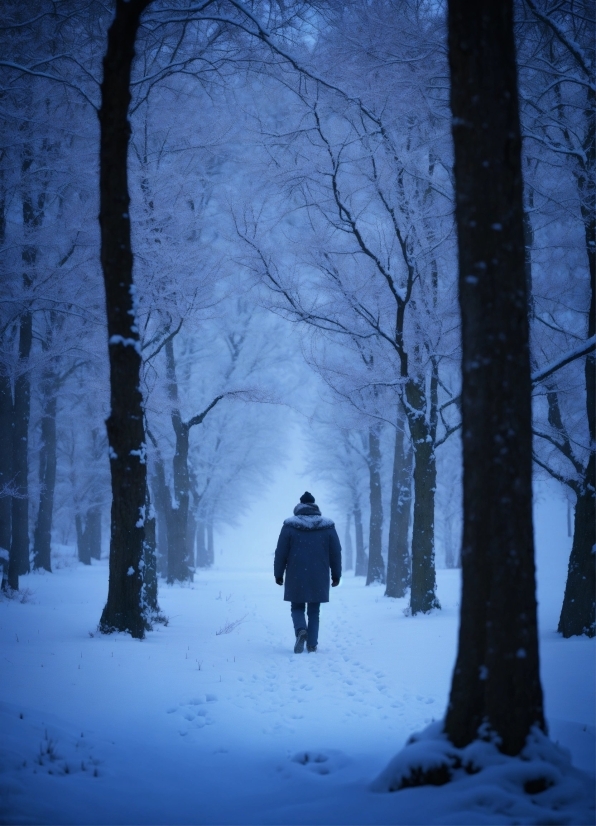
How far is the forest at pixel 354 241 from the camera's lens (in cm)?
322

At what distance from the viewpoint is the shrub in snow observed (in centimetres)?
271

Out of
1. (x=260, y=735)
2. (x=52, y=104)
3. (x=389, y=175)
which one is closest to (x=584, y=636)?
(x=260, y=735)

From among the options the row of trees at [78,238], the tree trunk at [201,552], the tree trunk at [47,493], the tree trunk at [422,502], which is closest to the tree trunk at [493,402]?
the row of trees at [78,238]

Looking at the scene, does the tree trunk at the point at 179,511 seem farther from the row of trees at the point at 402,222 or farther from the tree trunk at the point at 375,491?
the tree trunk at the point at 375,491

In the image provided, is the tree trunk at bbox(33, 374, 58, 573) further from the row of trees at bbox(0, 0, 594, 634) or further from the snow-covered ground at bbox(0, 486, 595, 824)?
the snow-covered ground at bbox(0, 486, 595, 824)

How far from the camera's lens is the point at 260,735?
435 centimetres

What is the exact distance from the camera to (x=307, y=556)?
7930 millimetres

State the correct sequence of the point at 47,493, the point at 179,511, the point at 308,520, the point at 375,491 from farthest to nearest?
the point at 375,491 < the point at 47,493 < the point at 179,511 < the point at 308,520

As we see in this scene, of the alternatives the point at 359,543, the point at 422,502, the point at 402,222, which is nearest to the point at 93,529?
the point at 359,543

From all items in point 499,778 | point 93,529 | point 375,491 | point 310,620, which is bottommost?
point 93,529

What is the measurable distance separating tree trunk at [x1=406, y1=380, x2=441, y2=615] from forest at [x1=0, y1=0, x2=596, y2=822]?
0.14ft

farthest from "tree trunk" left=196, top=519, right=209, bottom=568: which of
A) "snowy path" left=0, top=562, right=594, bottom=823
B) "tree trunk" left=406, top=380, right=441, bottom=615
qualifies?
"snowy path" left=0, top=562, right=594, bottom=823

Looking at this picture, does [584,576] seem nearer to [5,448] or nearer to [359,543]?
[5,448]

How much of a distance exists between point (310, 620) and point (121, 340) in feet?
15.3
